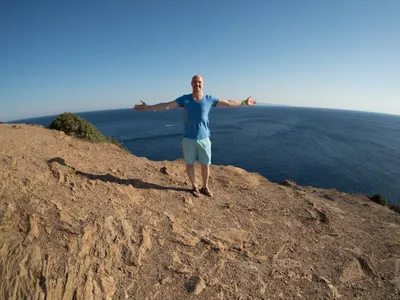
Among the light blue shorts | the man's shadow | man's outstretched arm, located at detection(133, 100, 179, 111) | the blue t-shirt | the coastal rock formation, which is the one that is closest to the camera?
the coastal rock formation

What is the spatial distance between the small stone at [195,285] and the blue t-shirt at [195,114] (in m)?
3.36

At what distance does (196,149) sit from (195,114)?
1.05m

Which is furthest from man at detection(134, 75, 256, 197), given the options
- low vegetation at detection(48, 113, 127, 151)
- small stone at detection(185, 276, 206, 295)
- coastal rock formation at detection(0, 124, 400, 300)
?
low vegetation at detection(48, 113, 127, 151)

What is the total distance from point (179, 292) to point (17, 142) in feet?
22.2

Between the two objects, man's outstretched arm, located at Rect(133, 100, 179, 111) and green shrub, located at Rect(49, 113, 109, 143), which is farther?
green shrub, located at Rect(49, 113, 109, 143)

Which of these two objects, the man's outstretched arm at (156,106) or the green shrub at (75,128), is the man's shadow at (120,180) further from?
the green shrub at (75,128)

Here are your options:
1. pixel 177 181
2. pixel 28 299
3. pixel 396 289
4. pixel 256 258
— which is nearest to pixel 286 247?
pixel 256 258

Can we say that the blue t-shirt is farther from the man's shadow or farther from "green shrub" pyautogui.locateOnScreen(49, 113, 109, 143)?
"green shrub" pyautogui.locateOnScreen(49, 113, 109, 143)

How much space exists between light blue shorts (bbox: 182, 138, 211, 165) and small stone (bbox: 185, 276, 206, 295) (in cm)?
307

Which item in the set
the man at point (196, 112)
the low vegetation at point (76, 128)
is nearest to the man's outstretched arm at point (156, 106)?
the man at point (196, 112)

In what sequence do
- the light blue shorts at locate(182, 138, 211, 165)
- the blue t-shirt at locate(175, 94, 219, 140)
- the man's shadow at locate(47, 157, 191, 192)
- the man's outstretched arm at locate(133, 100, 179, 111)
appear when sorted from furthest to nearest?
the man's shadow at locate(47, 157, 191, 192) < the light blue shorts at locate(182, 138, 211, 165) < the blue t-shirt at locate(175, 94, 219, 140) < the man's outstretched arm at locate(133, 100, 179, 111)

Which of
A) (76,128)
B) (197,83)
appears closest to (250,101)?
(197,83)

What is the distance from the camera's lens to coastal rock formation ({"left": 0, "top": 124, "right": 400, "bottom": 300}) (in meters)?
4.02

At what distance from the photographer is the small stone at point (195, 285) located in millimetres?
4043
